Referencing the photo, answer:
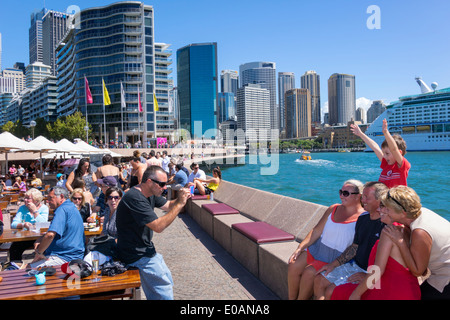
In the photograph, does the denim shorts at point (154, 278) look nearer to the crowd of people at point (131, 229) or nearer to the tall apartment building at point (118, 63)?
the crowd of people at point (131, 229)

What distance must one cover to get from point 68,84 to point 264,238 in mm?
108687

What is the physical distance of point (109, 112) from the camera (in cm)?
8525

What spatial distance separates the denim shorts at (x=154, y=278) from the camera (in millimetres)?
3432

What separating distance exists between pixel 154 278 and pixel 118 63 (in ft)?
288

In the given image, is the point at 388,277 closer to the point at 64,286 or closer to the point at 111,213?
the point at 64,286

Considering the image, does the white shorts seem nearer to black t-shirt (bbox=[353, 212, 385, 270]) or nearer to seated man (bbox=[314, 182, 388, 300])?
seated man (bbox=[314, 182, 388, 300])

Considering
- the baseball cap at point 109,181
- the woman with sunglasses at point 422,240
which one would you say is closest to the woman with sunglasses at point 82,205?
the baseball cap at point 109,181

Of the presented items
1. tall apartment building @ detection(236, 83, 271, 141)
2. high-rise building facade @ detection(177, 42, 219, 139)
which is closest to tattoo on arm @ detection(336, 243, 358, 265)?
tall apartment building @ detection(236, 83, 271, 141)

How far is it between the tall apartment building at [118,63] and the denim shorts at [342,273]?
81404 mm

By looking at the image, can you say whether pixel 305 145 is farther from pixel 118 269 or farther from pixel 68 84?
pixel 118 269

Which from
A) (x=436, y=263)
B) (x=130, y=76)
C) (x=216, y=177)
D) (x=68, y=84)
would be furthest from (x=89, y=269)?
(x=68, y=84)

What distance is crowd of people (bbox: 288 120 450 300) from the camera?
8.99 feet

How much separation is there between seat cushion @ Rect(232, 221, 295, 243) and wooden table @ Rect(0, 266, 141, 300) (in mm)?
2321

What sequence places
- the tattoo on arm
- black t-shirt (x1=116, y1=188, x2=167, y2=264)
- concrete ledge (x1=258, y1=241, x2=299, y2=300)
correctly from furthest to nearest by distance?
concrete ledge (x1=258, y1=241, x2=299, y2=300) → the tattoo on arm → black t-shirt (x1=116, y1=188, x2=167, y2=264)
